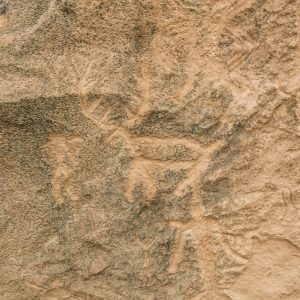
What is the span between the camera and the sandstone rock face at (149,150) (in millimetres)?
1250

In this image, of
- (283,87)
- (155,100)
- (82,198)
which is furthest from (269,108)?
(82,198)

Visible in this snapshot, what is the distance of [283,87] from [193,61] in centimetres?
24

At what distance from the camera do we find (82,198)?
4.46 ft

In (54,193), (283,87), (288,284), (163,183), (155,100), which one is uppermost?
(283,87)

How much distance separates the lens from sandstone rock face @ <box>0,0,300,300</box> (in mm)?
1250

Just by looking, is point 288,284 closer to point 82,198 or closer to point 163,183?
point 163,183

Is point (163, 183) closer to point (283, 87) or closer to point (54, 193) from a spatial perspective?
point (54, 193)

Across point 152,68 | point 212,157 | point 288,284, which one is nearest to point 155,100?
point 152,68

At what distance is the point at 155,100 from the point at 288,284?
0.66 metres

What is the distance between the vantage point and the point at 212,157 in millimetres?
1321

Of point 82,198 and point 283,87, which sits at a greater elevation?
point 283,87

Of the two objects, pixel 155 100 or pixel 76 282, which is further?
pixel 76 282

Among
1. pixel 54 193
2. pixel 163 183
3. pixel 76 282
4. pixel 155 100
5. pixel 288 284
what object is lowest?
pixel 76 282

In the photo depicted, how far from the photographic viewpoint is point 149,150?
1.32 m
